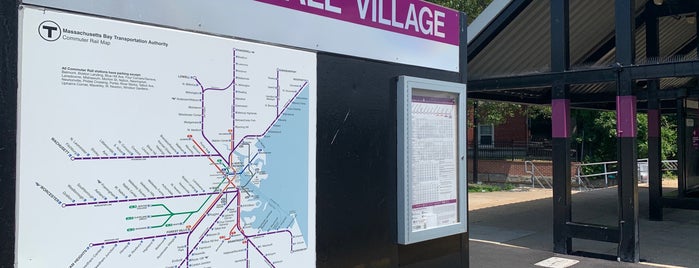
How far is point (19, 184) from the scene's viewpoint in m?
1.97

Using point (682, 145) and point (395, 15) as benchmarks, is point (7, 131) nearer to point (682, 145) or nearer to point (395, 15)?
point (395, 15)

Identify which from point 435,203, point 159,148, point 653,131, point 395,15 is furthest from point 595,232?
point 159,148

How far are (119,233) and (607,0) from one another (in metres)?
9.70

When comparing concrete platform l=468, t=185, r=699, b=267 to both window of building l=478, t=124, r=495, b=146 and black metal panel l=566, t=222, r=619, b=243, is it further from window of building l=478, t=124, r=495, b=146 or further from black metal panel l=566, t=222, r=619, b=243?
window of building l=478, t=124, r=495, b=146

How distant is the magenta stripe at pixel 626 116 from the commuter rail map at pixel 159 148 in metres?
6.08

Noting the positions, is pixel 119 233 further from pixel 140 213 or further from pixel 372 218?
pixel 372 218

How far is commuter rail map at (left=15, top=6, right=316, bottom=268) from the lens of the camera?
80.0 inches

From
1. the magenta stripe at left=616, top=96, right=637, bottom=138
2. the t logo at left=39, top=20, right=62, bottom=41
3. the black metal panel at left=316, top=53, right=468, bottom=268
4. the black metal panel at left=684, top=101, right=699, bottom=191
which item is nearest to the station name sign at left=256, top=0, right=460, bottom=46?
the black metal panel at left=316, top=53, right=468, bottom=268

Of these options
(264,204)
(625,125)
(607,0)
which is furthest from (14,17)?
(607,0)

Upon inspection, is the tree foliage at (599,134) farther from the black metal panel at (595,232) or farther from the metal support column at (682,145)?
the black metal panel at (595,232)

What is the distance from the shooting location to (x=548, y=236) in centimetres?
974

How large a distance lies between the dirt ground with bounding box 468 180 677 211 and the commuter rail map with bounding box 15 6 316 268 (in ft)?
37.4

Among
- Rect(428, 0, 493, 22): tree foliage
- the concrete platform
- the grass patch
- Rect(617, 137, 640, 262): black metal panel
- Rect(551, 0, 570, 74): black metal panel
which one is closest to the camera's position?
Rect(617, 137, 640, 262): black metal panel

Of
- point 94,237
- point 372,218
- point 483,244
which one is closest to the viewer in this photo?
point 94,237
